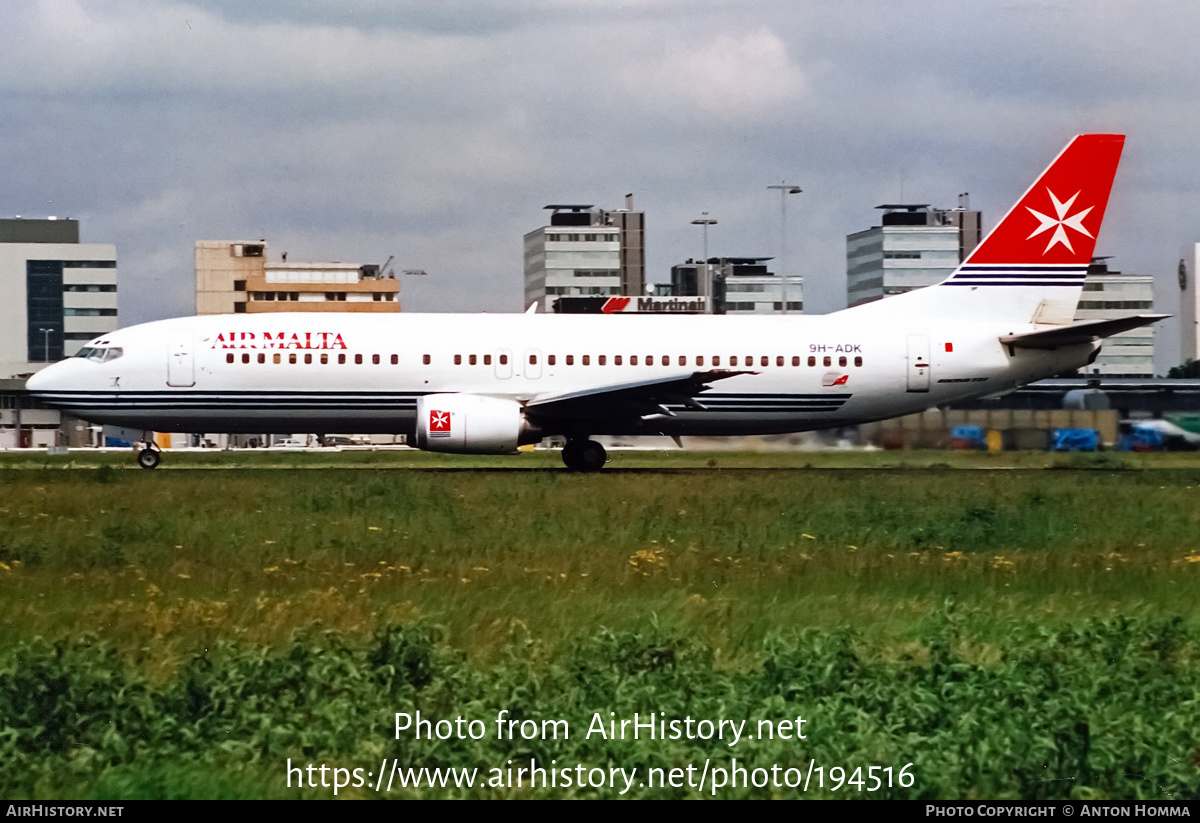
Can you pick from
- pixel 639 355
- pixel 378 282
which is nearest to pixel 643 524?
pixel 639 355

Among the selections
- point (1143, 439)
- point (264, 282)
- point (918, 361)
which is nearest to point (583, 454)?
point (918, 361)

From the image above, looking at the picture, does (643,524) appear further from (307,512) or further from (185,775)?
(185,775)

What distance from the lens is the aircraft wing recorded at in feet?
104

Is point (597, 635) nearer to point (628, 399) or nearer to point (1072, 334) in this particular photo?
point (628, 399)

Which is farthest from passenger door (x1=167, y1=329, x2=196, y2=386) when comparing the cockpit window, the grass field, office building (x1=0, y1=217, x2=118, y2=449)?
office building (x1=0, y1=217, x2=118, y2=449)

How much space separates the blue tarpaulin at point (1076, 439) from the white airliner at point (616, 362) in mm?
16912

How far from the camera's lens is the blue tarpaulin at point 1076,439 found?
5166cm

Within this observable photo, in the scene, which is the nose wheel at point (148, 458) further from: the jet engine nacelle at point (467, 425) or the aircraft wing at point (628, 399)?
the aircraft wing at point (628, 399)

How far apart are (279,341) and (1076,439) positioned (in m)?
31.5

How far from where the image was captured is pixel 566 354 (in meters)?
33.2

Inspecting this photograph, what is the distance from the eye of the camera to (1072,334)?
34062 millimetres

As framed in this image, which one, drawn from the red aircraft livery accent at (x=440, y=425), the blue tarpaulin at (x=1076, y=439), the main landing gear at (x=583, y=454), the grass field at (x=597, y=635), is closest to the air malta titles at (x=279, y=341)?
the red aircraft livery accent at (x=440, y=425)

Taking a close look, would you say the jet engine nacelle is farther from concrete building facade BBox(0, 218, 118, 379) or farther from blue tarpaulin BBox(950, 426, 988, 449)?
concrete building facade BBox(0, 218, 118, 379)

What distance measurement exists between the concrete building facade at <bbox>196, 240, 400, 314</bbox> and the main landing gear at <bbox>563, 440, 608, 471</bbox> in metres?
128
